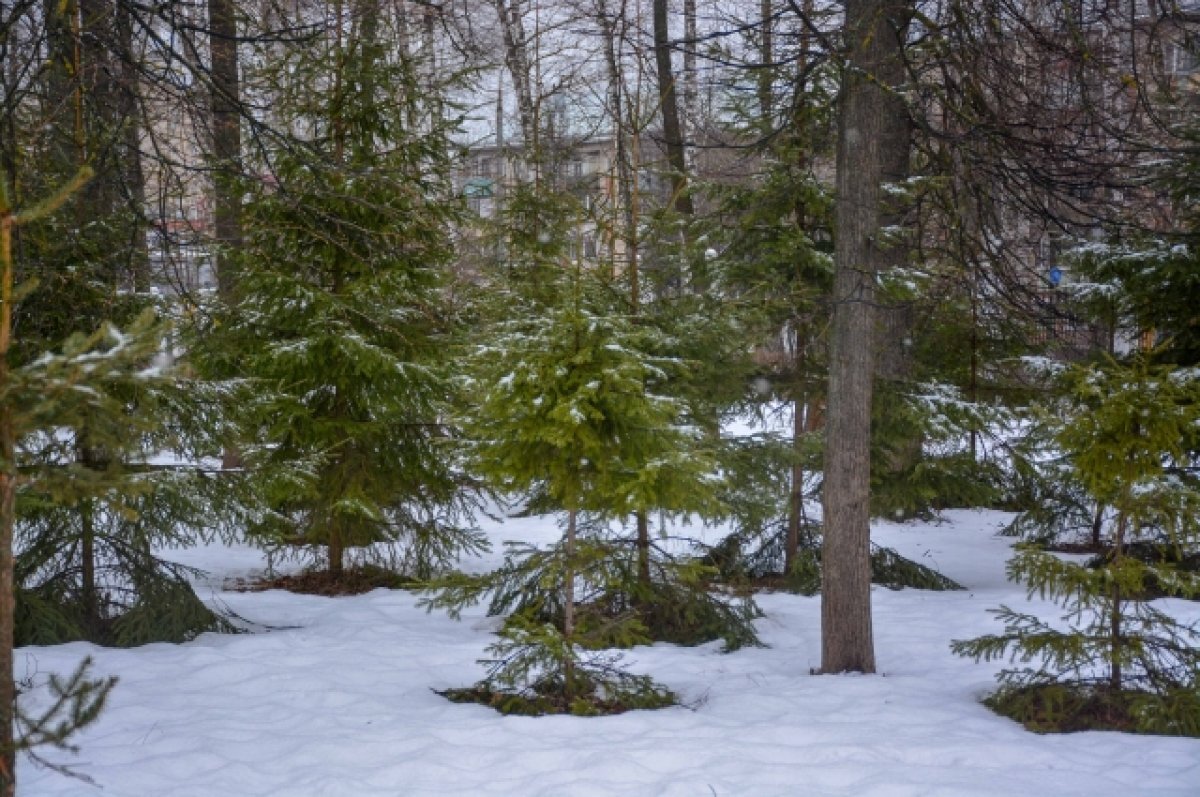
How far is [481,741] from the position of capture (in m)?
5.66

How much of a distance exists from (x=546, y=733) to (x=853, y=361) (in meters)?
3.43

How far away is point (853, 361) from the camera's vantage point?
7.09m

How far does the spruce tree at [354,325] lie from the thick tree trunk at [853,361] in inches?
146

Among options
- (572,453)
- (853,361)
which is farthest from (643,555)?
(853,361)

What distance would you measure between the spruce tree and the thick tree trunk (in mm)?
3708

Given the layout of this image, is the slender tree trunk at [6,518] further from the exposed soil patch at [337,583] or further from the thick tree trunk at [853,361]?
the exposed soil patch at [337,583]

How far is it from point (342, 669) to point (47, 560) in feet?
8.40

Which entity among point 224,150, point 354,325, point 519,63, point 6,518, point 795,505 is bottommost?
point 795,505

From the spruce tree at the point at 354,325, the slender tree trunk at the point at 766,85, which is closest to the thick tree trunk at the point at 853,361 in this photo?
the slender tree trunk at the point at 766,85

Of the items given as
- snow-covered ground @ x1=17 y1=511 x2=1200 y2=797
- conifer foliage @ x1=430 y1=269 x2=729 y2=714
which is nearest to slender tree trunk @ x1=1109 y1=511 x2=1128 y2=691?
snow-covered ground @ x1=17 y1=511 x2=1200 y2=797

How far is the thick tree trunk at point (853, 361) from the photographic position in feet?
23.0

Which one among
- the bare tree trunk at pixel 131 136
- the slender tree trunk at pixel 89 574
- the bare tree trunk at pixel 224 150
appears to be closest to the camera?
the bare tree trunk at pixel 131 136

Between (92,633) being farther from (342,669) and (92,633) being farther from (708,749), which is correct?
(708,749)

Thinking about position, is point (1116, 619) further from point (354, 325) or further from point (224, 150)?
point (224, 150)
